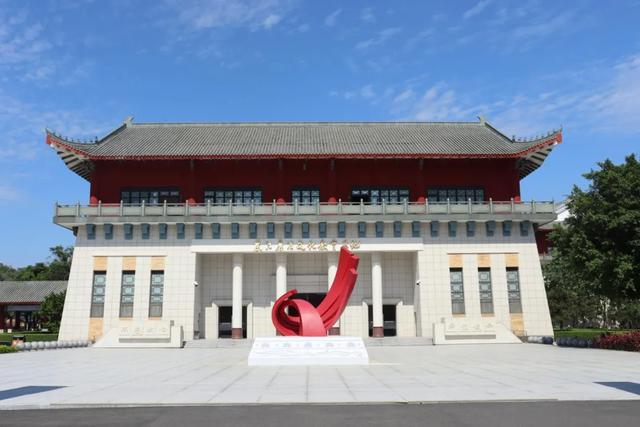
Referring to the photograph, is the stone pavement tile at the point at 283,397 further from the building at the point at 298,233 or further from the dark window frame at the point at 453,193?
the dark window frame at the point at 453,193

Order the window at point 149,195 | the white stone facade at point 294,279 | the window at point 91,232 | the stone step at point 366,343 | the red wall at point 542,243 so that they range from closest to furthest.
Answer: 1. the stone step at point 366,343
2. the white stone facade at point 294,279
3. the window at point 91,232
4. the window at point 149,195
5. the red wall at point 542,243

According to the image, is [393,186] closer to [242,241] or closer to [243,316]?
[242,241]

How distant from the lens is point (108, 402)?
34.3ft

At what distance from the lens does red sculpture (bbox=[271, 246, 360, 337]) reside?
20438 mm

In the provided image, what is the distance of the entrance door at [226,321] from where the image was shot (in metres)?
36.6

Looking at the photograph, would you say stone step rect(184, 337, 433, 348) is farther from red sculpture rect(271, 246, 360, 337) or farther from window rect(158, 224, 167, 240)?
red sculpture rect(271, 246, 360, 337)

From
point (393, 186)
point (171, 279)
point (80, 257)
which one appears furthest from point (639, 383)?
point (80, 257)

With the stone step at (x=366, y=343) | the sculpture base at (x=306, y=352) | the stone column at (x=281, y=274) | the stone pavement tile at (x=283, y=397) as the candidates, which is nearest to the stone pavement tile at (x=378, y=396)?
the stone pavement tile at (x=283, y=397)

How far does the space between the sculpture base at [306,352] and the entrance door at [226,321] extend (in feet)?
59.1

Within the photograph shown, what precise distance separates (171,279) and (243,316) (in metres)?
5.56

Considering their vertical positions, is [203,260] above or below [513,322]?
above

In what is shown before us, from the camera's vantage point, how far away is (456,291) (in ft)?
116

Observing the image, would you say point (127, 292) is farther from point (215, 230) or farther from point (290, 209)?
point (290, 209)

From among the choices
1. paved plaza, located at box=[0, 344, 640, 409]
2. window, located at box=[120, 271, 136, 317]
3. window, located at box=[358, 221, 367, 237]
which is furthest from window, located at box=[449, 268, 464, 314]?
window, located at box=[120, 271, 136, 317]
